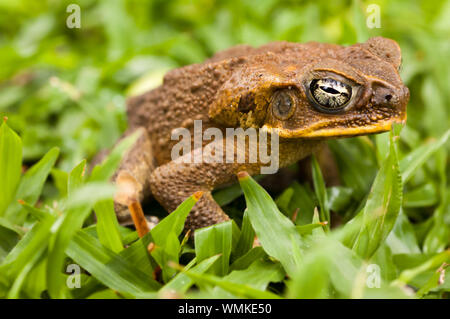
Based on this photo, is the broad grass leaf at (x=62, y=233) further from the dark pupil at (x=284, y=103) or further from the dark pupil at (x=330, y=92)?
the dark pupil at (x=330, y=92)

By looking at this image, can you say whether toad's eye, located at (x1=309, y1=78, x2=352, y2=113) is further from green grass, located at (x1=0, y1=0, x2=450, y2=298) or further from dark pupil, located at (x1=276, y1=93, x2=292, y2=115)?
green grass, located at (x1=0, y1=0, x2=450, y2=298)

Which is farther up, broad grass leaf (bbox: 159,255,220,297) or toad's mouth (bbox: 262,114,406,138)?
toad's mouth (bbox: 262,114,406,138)

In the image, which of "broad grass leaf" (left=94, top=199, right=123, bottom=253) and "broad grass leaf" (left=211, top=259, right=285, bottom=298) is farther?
"broad grass leaf" (left=94, top=199, right=123, bottom=253)

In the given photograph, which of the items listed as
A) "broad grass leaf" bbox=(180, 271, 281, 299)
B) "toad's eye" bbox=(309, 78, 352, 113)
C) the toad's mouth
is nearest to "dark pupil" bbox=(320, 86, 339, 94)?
"toad's eye" bbox=(309, 78, 352, 113)

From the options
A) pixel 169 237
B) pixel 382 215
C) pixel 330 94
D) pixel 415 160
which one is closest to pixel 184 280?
pixel 169 237

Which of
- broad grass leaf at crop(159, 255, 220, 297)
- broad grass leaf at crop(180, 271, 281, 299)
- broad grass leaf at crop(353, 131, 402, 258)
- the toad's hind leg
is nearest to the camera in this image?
broad grass leaf at crop(180, 271, 281, 299)

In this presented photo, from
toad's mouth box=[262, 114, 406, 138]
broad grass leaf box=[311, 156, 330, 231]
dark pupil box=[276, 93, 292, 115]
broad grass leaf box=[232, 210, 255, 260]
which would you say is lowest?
broad grass leaf box=[232, 210, 255, 260]
